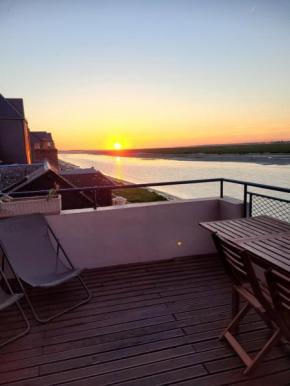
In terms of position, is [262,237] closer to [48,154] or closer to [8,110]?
[48,154]

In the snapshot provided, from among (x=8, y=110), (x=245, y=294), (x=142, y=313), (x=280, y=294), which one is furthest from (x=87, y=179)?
(x=8, y=110)

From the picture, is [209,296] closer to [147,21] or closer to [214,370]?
[214,370]

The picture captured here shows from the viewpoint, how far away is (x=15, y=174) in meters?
11.3

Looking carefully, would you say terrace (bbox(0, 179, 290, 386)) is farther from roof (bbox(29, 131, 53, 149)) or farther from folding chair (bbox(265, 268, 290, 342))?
roof (bbox(29, 131, 53, 149))

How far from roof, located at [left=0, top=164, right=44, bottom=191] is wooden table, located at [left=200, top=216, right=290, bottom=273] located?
871cm

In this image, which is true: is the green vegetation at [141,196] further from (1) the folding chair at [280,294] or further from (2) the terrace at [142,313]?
(1) the folding chair at [280,294]

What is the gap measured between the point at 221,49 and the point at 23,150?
2144cm

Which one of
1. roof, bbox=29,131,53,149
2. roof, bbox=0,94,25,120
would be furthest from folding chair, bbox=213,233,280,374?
roof, bbox=29,131,53,149

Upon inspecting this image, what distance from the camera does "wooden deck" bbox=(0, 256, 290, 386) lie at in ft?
5.52

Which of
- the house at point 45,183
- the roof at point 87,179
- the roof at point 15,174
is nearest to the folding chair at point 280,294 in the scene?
the house at point 45,183

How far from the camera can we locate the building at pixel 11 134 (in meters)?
22.4

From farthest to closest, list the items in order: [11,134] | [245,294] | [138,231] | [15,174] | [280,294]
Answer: [11,134], [15,174], [138,231], [245,294], [280,294]

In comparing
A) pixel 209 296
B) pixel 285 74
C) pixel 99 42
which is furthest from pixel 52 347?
pixel 285 74

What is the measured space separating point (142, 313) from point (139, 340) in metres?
0.35
